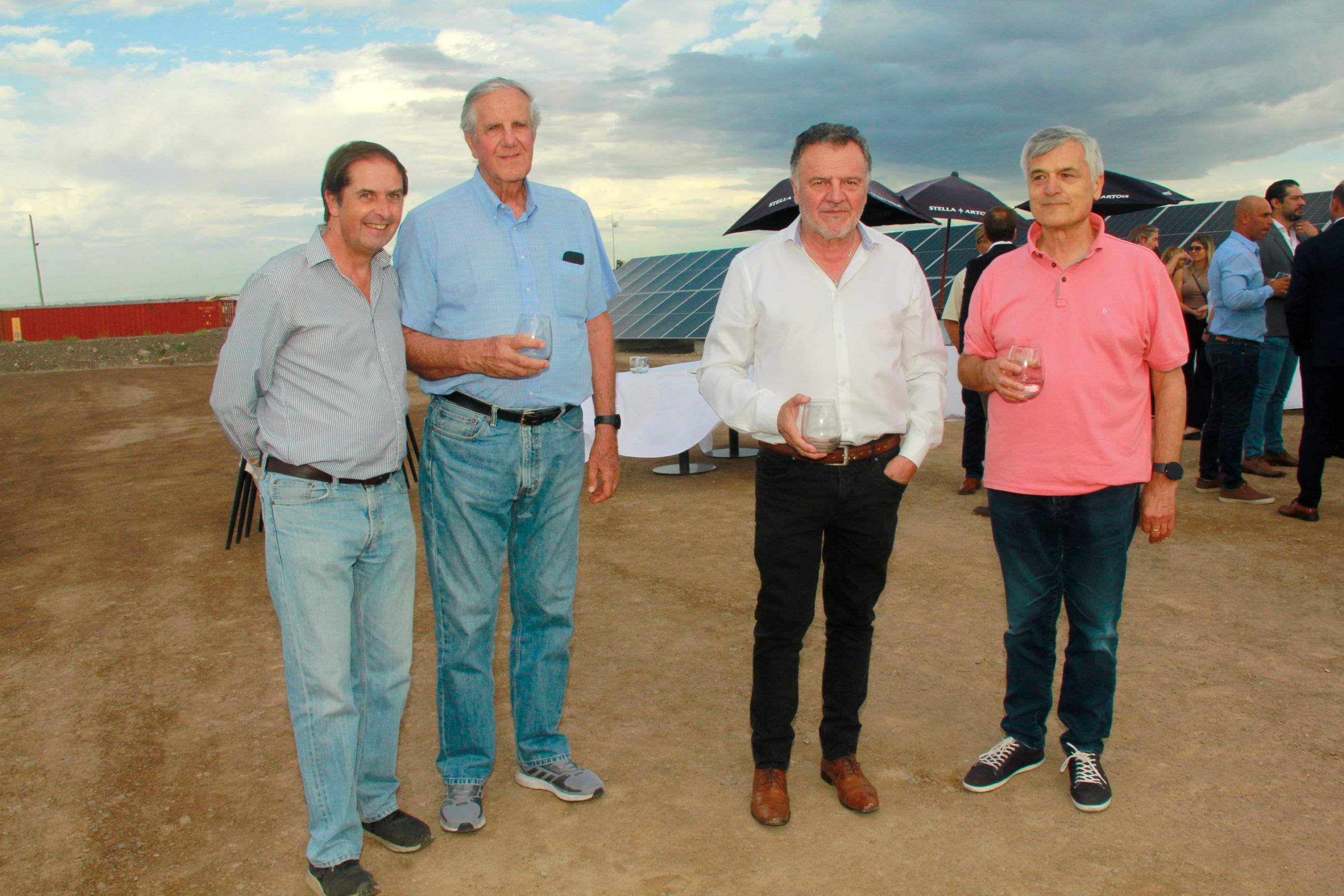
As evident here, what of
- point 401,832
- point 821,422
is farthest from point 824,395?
point 401,832

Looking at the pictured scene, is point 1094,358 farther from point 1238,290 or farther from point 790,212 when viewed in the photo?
point 790,212

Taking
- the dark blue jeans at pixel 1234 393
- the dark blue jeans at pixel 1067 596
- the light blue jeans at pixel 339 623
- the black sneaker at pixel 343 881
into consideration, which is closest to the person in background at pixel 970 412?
the dark blue jeans at pixel 1234 393

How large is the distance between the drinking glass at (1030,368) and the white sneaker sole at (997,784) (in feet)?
4.49

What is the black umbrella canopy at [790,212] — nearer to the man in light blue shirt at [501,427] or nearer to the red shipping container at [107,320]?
the man in light blue shirt at [501,427]

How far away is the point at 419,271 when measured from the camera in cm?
299

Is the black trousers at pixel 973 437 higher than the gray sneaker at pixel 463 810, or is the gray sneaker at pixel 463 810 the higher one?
the black trousers at pixel 973 437

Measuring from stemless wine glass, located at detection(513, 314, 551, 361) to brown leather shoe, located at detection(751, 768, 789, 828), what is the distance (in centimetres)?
155

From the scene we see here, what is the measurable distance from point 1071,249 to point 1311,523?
4.82 meters

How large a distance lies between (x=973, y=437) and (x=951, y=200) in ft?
12.6

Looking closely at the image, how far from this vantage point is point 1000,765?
3328 millimetres

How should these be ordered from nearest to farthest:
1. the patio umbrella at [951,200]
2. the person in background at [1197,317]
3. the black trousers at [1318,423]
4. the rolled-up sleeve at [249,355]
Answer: the rolled-up sleeve at [249,355], the black trousers at [1318,423], the person in background at [1197,317], the patio umbrella at [951,200]

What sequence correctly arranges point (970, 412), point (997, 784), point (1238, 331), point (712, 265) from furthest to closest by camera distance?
point (712, 265)
point (970, 412)
point (1238, 331)
point (997, 784)

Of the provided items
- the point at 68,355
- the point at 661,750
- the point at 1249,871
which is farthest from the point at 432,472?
the point at 68,355

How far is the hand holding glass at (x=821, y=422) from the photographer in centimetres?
248
